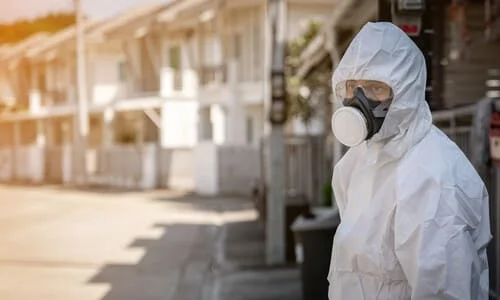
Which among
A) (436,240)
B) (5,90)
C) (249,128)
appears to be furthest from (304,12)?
(5,90)

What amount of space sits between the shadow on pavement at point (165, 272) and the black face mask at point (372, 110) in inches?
228

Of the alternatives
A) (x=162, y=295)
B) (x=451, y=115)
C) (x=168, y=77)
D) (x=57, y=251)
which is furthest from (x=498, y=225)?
(x=168, y=77)

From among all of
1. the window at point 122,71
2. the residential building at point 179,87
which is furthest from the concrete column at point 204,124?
the window at point 122,71

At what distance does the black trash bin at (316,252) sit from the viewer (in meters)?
6.27

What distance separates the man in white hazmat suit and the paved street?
567 cm

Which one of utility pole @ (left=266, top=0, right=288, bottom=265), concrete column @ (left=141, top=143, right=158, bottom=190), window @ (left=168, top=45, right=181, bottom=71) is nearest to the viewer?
utility pole @ (left=266, top=0, right=288, bottom=265)

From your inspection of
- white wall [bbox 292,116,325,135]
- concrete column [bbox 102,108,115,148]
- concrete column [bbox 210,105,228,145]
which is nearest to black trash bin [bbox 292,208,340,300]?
white wall [bbox 292,116,325,135]

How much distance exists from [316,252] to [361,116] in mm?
3976

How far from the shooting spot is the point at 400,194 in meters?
2.38

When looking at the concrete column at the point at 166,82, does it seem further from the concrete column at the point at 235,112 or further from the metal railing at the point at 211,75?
the concrete column at the point at 235,112

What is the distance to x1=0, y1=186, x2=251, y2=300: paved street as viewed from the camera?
330 inches

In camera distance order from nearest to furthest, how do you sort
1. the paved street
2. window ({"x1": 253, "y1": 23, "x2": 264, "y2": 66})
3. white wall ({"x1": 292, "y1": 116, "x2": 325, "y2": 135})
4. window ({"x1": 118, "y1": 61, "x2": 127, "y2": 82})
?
the paved street → white wall ({"x1": 292, "y1": 116, "x2": 325, "y2": 135}) → window ({"x1": 253, "y1": 23, "x2": 264, "y2": 66}) → window ({"x1": 118, "y1": 61, "x2": 127, "y2": 82})

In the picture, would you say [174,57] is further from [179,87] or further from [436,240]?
[436,240]

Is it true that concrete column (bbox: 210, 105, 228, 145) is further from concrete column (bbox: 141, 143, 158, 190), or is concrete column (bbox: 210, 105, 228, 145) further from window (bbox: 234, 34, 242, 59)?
concrete column (bbox: 141, 143, 158, 190)
